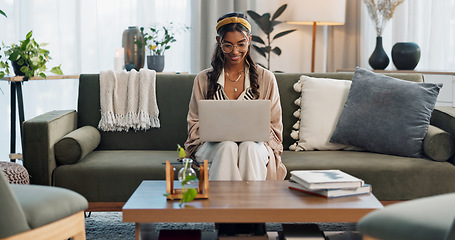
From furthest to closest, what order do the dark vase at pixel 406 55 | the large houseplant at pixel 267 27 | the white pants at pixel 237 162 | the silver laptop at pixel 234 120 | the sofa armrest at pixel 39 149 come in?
the large houseplant at pixel 267 27 < the dark vase at pixel 406 55 < the sofa armrest at pixel 39 149 < the white pants at pixel 237 162 < the silver laptop at pixel 234 120

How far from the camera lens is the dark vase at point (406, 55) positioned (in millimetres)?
4184

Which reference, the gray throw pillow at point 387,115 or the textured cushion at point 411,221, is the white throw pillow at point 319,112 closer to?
the gray throw pillow at point 387,115

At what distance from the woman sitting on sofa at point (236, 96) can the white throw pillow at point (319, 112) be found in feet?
0.80

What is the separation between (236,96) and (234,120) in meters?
0.61

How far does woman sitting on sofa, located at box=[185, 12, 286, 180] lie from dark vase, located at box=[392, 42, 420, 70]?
1.73 m

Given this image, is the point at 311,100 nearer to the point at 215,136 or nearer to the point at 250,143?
the point at 250,143

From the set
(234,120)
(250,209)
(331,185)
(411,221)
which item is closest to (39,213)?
(250,209)

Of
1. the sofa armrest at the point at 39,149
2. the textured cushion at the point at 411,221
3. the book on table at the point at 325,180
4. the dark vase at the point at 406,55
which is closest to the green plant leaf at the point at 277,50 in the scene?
the dark vase at the point at 406,55

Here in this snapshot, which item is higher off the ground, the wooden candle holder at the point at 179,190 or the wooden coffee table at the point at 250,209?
the wooden candle holder at the point at 179,190

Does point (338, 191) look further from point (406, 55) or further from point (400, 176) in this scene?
point (406, 55)

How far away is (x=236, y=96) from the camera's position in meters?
2.86

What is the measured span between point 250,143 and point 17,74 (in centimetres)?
157

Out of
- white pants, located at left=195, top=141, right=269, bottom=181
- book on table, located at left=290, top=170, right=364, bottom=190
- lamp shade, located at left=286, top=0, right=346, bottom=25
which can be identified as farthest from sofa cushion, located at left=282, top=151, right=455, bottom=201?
lamp shade, located at left=286, top=0, right=346, bottom=25

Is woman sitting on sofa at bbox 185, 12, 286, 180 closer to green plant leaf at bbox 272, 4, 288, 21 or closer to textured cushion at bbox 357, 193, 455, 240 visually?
textured cushion at bbox 357, 193, 455, 240
